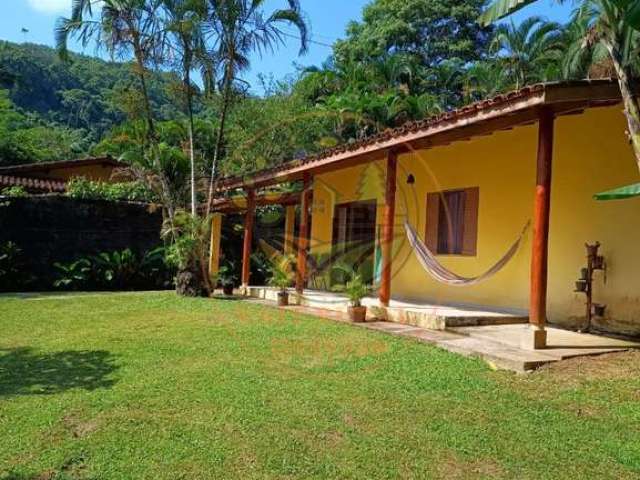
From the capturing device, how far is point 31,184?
51.5 ft

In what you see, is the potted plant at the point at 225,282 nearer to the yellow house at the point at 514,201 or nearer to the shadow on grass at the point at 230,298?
the shadow on grass at the point at 230,298

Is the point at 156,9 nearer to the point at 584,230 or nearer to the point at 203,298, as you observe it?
the point at 203,298

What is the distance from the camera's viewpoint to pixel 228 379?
4.10 m

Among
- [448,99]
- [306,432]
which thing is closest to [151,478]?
[306,432]

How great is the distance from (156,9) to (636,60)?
7258 millimetres

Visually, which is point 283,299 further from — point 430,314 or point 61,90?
point 61,90

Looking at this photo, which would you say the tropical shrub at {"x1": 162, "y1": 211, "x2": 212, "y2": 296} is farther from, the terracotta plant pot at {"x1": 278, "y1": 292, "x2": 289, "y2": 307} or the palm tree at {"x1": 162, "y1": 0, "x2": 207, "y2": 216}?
the terracotta plant pot at {"x1": 278, "y1": 292, "x2": 289, "y2": 307}

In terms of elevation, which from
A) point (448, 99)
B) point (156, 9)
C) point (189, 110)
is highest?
point (448, 99)

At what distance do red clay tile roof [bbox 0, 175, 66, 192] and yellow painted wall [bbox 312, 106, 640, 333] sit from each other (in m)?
11.3

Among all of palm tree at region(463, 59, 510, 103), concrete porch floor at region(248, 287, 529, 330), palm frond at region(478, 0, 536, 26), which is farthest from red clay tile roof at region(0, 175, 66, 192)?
palm frond at region(478, 0, 536, 26)

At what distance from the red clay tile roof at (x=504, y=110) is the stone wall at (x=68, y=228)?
5.95m

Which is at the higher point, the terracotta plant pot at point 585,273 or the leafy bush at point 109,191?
the leafy bush at point 109,191

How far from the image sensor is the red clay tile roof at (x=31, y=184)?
15278 mm

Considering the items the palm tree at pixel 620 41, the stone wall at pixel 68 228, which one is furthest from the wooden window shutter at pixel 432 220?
the stone wall at pixel 68 228
